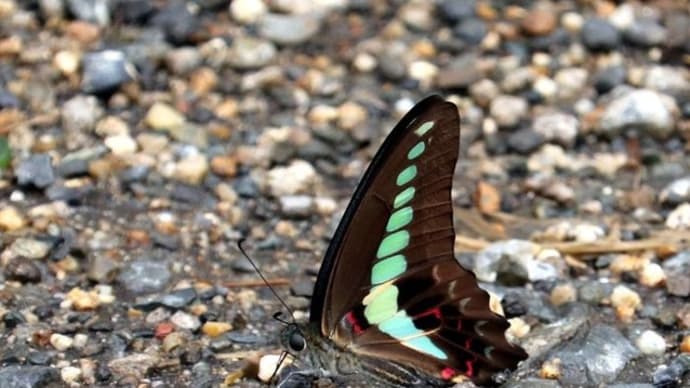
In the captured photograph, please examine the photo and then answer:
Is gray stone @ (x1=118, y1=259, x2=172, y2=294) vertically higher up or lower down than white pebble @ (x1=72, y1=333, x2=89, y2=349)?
higher up

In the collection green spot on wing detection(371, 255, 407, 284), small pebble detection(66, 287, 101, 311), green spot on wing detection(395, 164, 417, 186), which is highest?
green spot on wing detection(395, 164, 417, 186)

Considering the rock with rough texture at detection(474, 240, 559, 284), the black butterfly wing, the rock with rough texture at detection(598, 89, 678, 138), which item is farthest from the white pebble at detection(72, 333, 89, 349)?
the rock with rough texture at detection(598, 89, 678, 138)

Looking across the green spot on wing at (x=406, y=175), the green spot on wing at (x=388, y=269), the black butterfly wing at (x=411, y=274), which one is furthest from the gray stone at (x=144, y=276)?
the green spot on wing at (x=406, y=175)

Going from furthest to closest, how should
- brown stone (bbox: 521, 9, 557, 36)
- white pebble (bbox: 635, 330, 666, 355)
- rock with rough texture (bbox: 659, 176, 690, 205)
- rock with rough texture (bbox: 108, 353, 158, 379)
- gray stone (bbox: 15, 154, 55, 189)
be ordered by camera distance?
brown stone (bbox: 521, 9, 557, 36), rock with rough texture (bbox: 659, 176, 690, 205), gray stone (bbox: 15, 154, 55, 189), white pebble (bbox: 635, 330, 666, 355), rock with rough texture (bbox: 108, 353, 158, 379)

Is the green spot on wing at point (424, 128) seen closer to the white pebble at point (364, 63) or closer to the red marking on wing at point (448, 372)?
the red marking on wing at point (448, 372)

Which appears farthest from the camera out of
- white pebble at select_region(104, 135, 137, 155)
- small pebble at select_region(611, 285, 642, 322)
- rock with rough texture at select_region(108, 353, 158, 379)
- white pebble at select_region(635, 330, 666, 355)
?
white pebble at select_region(104, 135, 137, 155)

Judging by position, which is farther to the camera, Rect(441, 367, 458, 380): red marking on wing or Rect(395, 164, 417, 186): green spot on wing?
Rect(441, 367, 458, 380): red marking on wing

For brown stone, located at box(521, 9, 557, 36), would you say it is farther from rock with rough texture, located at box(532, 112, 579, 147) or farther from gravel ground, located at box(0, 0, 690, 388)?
rock with rough texture, located at box(532, 112, 579, 147)

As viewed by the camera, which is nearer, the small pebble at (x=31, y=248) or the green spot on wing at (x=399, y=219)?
the green spot on wing at (x=399, y=219)
